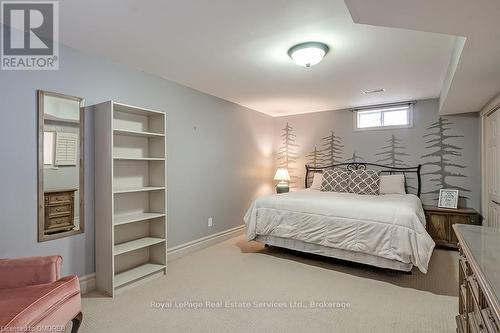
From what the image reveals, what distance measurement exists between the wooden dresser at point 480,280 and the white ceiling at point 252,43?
4.09 ft

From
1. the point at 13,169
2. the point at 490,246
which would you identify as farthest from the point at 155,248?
the point at 490,246

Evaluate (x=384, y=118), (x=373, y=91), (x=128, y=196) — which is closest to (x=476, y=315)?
(x=128, y=196)

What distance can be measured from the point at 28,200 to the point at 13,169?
0.27 meters

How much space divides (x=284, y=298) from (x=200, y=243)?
1.76 m

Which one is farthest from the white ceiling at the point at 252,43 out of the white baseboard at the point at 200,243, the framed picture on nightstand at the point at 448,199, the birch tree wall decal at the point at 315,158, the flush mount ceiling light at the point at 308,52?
the white baseboard at the point at 200,243

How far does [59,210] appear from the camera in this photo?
94.7 inches

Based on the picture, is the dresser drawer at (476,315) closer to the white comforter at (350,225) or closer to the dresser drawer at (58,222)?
the white comforter at (350,225)

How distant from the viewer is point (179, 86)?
11.7 feet

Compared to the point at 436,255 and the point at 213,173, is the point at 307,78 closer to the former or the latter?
the point at 213,173

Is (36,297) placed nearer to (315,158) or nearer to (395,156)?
(315,158)

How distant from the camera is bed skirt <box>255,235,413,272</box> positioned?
9.17ft

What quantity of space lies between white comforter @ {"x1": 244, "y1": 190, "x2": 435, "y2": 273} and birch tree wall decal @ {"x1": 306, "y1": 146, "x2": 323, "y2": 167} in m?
1.85

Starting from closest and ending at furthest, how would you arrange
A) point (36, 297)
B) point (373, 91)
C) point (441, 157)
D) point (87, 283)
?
point (36, 297), point (87, 283), point (373, 91), point (441, 157)

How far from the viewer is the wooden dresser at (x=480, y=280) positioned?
0.92 metres
